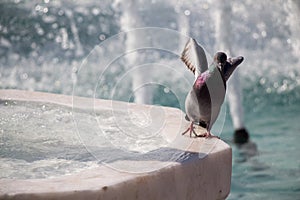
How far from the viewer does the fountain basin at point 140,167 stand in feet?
6.19

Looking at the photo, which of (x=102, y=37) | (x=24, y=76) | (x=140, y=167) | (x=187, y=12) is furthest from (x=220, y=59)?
(x=102, y=37)

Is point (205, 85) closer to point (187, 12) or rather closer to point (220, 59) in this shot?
point (220, 59)

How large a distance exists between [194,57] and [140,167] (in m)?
0.46

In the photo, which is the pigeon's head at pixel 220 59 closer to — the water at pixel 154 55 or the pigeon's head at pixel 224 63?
the pigeon's head at pixel 224 63

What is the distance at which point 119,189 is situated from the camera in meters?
1.92

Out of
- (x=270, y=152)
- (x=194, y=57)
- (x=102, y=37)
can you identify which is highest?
(x=102, y=37)

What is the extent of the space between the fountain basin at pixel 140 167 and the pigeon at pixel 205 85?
10 centimetres

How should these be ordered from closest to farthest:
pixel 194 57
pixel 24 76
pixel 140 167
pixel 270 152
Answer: pixel 140 167 → pixel 194 57 → pixel 270 152 → pixel 24 76

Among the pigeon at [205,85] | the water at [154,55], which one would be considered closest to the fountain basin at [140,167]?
the pigeon at [205,85]

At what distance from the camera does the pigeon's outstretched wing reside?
2.30m

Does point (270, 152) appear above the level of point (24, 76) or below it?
below

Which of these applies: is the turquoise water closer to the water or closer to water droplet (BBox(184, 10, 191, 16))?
the water

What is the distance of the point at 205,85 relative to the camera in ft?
7.22

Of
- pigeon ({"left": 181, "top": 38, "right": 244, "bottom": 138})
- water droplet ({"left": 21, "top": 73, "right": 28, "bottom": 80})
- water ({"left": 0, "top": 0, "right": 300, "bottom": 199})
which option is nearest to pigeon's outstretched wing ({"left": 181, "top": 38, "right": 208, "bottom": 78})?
pigeon ({"left": 181, "top": 38, "right": 244, "bottom": 138})
